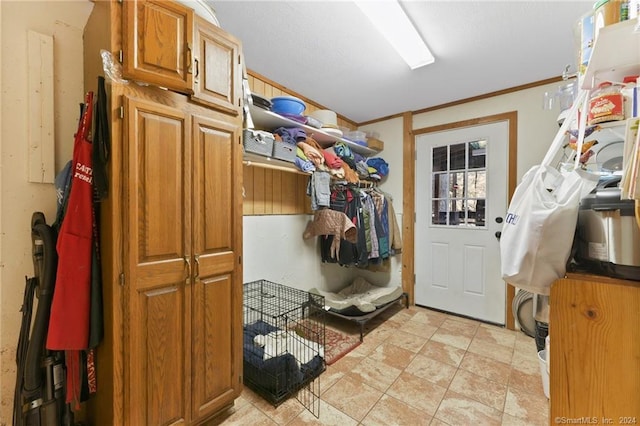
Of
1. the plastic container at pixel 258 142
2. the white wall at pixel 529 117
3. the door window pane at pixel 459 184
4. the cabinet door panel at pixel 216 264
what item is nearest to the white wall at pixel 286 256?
the plastic container at pixel 258 142

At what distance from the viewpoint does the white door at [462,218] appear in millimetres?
2750

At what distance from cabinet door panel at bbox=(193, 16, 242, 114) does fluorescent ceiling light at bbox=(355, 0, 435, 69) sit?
2.57ft

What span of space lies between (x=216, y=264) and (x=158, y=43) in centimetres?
107

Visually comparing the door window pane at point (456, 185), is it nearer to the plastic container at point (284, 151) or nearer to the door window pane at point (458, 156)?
the door window pane at point (458, 156)

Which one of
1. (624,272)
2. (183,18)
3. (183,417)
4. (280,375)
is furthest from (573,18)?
(183,417)

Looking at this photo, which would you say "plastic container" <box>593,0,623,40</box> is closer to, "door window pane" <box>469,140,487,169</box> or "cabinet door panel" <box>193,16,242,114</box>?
"cabinet door panel" <box>193,16,242,114</box>

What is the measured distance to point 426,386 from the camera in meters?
1.79

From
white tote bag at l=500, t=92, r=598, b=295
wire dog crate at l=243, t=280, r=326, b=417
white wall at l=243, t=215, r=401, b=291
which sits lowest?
wire dog crate at l=243, t=280, r=326, b=417

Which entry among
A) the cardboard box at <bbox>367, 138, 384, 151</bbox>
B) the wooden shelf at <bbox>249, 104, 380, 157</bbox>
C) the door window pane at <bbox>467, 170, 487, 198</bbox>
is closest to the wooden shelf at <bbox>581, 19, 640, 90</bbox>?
the wooden shelf at <bbox>249, 104, 380, 157</bbox>

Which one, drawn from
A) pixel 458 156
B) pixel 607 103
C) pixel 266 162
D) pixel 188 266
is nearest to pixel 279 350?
pixel 188 266

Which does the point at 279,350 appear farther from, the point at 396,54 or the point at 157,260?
the point at 396,54

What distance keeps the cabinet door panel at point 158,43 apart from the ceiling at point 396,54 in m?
0.49

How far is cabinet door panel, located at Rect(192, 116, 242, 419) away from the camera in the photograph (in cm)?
134

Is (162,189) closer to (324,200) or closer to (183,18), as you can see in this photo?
(183,18)
